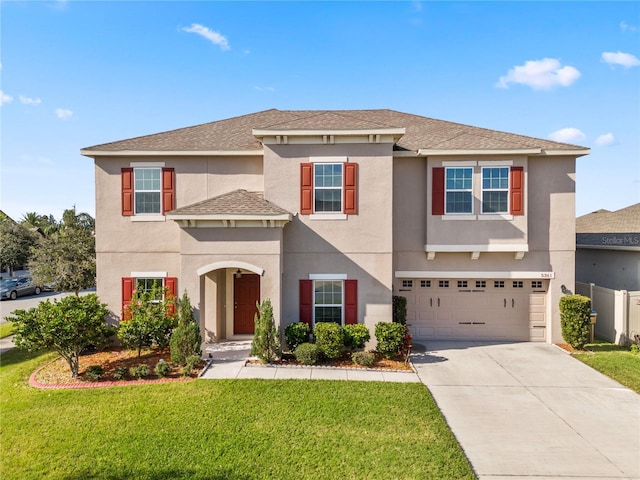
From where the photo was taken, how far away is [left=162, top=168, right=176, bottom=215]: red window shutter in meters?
11.6

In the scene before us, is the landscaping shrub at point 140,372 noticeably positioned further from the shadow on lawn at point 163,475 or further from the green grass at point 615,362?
the green grass at point 615,362

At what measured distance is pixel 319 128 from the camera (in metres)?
10.5

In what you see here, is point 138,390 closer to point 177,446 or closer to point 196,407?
point 196,407

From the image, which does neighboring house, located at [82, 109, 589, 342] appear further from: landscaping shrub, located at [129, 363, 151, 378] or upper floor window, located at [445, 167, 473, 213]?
landscaping shrub, located at [129, 363, 151, 378]

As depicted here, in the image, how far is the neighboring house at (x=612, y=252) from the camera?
12877 millimetres

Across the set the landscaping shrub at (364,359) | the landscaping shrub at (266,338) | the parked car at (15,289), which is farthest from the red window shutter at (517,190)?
the parked car at (15,289)

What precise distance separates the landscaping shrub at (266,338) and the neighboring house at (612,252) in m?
13.2

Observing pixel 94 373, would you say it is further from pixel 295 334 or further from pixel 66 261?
pixel 66 261

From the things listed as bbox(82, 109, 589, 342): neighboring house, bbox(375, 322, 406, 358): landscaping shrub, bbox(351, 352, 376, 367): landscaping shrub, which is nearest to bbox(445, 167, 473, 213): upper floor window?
bbox(82, 109, 589, 342): neighboring house

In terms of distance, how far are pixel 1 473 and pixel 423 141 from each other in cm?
1299

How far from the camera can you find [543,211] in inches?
461

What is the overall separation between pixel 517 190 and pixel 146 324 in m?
12.2

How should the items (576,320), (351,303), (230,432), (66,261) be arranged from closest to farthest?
1. (230,432)
2. (351,303)
3. (576,320)
4. (66,261)

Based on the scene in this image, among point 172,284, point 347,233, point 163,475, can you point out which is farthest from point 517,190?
point 163,475
